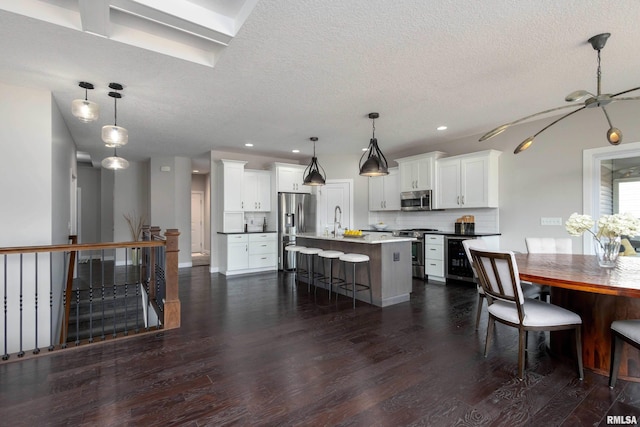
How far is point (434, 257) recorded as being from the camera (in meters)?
5.48

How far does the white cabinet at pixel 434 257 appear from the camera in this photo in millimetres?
5371

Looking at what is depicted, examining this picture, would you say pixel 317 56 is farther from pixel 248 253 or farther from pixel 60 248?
pixel 248 253

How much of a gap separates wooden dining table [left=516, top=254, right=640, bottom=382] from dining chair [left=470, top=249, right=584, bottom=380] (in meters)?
0.12

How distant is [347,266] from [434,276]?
1873mm

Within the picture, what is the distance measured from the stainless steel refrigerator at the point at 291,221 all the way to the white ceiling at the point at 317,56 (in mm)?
2634

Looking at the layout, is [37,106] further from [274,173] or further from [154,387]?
[274,173]

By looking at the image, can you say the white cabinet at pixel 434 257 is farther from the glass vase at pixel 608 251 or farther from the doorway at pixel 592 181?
the glass vase at pixel 608 251

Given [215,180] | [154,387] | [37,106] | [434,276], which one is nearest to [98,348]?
[154,387]

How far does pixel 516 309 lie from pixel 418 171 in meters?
4.04

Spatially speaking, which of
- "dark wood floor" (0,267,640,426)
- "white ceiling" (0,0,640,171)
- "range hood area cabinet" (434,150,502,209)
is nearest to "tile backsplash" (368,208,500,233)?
"range hood area cabinet" (434,150,502,209)

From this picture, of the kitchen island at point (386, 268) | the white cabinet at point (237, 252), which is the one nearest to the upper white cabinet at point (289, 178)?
the white cabinet at point (237, 252)

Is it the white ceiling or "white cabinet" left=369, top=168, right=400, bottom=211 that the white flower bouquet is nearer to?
the white ceiling

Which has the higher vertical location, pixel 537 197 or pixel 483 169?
pixel 483 169

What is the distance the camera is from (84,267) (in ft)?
24.5
